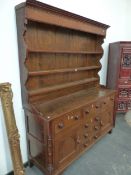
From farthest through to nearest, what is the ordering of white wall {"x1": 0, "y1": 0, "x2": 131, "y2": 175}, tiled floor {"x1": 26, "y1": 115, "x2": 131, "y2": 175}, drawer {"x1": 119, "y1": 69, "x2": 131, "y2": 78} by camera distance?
drawer {"x1": 119, "y1": 69, "x2": 131, "y2": 78}, tiled floor {"x1": 26, "y1": 115, "x2": 131, "y2": 175}, white wall {"x1": 0, "y1": 0, "x2": 131, "y2": 175}

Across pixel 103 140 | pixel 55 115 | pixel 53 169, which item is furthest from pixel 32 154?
pixel 103 140

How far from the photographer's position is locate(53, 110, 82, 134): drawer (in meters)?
1.47

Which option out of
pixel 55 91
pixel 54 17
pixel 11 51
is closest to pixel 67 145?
A: pixel 55 91

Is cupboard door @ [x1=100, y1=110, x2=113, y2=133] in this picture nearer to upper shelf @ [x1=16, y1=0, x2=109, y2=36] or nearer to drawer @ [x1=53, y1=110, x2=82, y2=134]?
drawer @ [x1=53, y1=110, x2=82, y2=134]

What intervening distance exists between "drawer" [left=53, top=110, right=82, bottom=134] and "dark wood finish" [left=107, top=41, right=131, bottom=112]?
1.36 m

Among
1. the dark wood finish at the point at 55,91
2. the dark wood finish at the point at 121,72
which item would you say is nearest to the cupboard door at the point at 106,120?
the dark wood finish at the point at 55,91

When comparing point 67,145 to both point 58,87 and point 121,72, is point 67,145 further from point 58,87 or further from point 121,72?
point 121,72

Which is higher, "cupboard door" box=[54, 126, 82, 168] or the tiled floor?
"cupboard door" box=[54, 126, 82, 168]

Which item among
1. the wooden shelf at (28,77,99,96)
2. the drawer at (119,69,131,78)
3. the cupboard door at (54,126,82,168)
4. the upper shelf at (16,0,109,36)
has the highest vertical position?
the upper shelf at (16,0,109,36)

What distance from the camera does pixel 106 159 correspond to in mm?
2029

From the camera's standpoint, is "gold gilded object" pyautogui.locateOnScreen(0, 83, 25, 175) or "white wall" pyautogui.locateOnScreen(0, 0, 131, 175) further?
"white wall" pyautogui.locateOnScreen(0, 0, 131, 175)

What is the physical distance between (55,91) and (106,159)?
3.96 feet

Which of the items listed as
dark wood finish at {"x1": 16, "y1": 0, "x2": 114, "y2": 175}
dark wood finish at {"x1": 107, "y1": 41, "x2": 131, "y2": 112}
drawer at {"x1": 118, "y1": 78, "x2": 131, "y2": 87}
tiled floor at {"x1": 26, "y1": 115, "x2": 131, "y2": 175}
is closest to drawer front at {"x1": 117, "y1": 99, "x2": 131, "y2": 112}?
dark wood finish at {"x1": 107, "y1": 41, "x2": 131, "y2": 112}

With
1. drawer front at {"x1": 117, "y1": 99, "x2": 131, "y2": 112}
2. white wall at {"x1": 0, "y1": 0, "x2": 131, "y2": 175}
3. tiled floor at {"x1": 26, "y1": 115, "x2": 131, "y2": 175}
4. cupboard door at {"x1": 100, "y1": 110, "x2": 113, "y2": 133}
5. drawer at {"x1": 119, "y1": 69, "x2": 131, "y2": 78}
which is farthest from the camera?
drawer front at {"x1": 117, "y1": 99, "x2": 131, "y2": 112}
